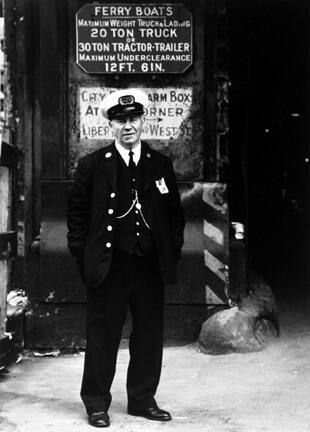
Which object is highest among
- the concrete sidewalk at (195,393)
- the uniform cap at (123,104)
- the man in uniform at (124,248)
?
the uniform cap at (123,104)

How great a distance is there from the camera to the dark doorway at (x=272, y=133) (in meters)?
8.00

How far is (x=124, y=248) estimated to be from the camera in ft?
16.6

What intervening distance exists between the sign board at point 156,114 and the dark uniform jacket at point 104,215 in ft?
5.84

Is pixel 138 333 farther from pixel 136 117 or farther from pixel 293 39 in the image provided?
pixel 293 39

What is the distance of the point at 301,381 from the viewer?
591cm

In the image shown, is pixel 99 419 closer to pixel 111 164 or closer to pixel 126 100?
Answer: pixel 111 164

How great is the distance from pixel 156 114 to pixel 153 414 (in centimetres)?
281

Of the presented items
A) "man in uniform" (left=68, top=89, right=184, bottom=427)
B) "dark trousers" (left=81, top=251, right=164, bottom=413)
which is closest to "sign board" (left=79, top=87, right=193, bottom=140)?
"man in uniform" (left=68, top=89, right=184, bottom=427)

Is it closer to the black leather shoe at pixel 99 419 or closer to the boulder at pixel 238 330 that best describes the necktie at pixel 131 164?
the black leather shoe at pixel 99 419

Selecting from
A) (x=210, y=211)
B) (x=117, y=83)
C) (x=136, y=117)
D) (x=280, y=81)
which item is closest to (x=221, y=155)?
(x=210, y=211)

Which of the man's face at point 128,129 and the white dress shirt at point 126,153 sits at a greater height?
the man's face at point 128,129

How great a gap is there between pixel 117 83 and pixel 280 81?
9665 mm

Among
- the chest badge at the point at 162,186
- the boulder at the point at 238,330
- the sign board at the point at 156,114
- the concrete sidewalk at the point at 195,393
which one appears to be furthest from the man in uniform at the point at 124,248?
the sign board at the point at 156,114

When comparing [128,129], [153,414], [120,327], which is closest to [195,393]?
[153,414]
